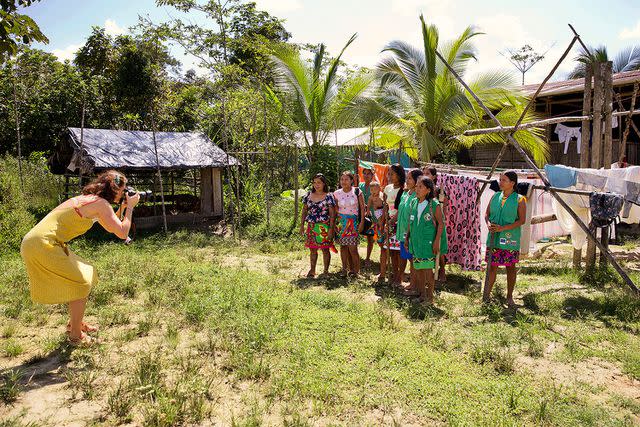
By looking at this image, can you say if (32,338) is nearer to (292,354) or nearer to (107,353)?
(107,353)

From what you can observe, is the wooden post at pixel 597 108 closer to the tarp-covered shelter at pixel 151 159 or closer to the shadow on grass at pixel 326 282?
the shadow on grass at pixel 326 282

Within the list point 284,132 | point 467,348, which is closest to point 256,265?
point 467,348

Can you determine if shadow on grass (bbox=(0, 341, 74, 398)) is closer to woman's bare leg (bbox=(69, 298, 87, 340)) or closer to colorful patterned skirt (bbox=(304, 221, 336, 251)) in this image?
woman's bare leg (bbox=(69, 298, 87, 340))

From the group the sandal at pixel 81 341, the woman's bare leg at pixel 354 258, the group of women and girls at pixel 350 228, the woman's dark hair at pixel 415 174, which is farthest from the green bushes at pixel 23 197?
the woman's dark hair at pixel 415 174

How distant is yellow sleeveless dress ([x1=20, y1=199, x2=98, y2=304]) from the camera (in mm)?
3822

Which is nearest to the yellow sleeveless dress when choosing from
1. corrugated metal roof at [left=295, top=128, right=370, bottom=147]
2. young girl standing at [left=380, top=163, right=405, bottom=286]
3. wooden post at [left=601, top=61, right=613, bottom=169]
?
young girl standing at [left=380, top=163, right=405, bottom=286]

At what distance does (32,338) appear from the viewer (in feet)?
14.7

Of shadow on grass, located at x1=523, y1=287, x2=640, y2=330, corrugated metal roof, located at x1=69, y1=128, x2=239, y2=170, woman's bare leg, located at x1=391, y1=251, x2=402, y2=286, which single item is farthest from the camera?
corrugated metal roof, located at x1=69, y1=128, x2=239, y2=170

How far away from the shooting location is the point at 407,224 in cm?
578

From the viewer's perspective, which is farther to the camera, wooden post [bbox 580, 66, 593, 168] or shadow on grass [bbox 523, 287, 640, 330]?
wooden post [bbox 580, 66, 593, 168]

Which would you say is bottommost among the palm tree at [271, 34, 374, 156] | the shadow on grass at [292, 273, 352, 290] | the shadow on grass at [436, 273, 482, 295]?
the shadow on grass at [436, 273, 482, 295]

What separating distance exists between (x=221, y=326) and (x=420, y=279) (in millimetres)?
2466

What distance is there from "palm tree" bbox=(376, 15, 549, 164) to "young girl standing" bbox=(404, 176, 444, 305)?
5.74 meters

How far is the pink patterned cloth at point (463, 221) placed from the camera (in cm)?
657
